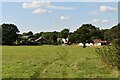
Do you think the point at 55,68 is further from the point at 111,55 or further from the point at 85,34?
the point at 85,34

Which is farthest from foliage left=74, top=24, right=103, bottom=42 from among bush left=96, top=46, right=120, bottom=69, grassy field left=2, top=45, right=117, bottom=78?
bush left=96, top=46, right=120, bottom=69

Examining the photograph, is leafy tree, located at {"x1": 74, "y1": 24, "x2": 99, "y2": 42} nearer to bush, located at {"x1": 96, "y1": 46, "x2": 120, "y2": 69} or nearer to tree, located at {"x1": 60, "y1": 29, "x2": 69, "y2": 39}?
tree, located at {"x1": 60, "y1": 29, "x2": 69, "y2": 39}

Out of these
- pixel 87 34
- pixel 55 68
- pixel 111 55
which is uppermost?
pixel 87 34

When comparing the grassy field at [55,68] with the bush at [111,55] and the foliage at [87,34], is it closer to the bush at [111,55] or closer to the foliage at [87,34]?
the bush at [111,55]

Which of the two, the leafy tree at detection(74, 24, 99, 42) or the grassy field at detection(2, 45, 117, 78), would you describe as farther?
the leafy tree at detection(74, 24, 99, 42)

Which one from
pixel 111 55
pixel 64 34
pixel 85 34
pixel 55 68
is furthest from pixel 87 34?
pixel 111 55

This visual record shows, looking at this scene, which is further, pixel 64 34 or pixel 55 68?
pixel 64 34

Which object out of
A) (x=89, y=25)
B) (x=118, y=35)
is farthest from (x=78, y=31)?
(x=118, y=35)

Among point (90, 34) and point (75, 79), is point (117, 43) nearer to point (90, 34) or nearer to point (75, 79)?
point (75, 79)

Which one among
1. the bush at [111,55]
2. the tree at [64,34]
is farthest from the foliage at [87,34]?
the bush at [111,55]

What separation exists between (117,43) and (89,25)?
113m

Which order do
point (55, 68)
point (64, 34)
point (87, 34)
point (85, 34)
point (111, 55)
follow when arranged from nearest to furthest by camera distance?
1. point (111, 55)
2. point (55, 68)
3. point (87, 34)
4. point (85, 34)
5. point (64, 34)

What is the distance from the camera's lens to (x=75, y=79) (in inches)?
560

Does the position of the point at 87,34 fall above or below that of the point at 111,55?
above
